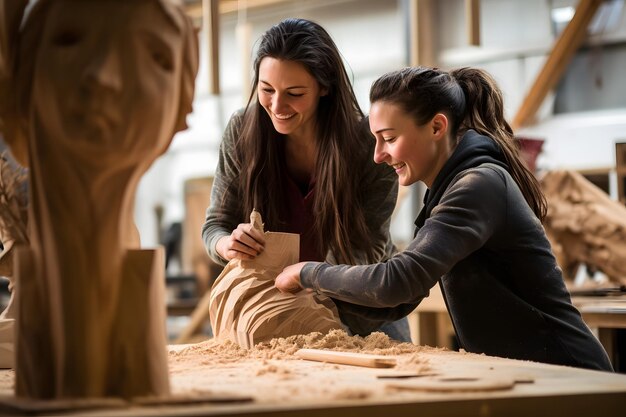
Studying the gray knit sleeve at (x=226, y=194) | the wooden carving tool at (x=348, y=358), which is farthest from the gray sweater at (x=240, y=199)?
the wooden carving tool at (x=348, y=358)

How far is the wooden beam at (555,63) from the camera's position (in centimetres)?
685

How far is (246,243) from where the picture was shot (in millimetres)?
2438

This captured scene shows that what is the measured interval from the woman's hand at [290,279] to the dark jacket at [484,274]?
0.03 m

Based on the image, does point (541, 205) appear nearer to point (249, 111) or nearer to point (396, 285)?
point (396, 285)

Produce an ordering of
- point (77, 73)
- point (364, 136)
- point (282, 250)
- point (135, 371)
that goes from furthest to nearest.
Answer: point (364, 136) → point (282, 250) → point (135, 371) → point (77, 73)

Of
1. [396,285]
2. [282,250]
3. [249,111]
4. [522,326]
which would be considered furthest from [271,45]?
[522,326]

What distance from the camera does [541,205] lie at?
2496 millimetres

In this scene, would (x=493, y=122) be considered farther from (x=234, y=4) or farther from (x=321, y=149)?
(x=234, y=4)

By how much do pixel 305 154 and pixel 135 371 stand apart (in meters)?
1.32

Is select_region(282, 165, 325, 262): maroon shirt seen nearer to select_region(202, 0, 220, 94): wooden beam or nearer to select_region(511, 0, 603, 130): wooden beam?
select_region(202, 0, 220, 94): wooden beam

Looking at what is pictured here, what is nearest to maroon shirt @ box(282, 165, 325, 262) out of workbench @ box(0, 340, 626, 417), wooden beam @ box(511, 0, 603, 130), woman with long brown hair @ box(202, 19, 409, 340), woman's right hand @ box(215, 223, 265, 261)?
woman with long brown hair @ box(202, 19, 409, 340)

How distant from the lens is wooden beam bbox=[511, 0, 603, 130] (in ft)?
22.5

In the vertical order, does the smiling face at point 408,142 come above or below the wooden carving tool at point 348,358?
above

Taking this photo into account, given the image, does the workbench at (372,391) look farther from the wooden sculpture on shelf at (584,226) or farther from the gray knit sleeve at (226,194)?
the wooden sculpture on shelf at (584,226)
